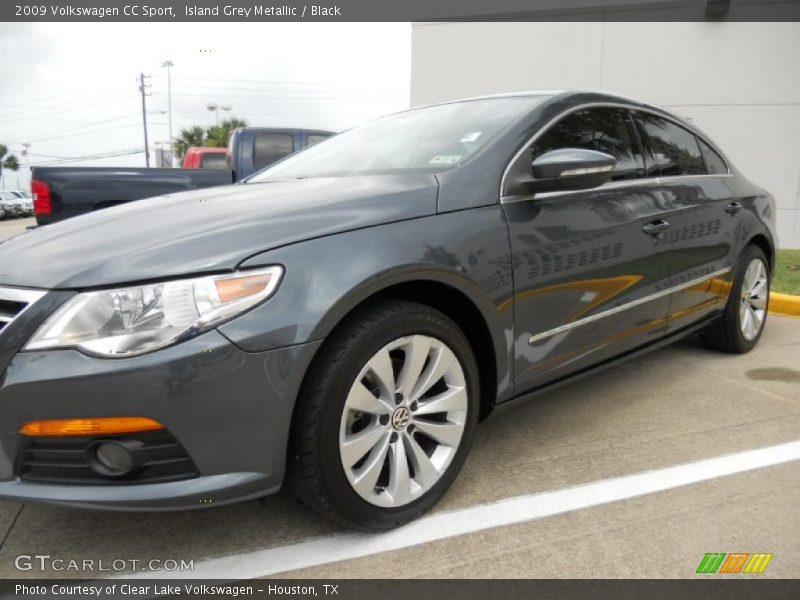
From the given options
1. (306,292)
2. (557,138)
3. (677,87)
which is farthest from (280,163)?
(677,87)

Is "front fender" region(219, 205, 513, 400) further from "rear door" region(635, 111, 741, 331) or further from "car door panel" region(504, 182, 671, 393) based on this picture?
"rear door" region(635, 111, 741, 331)

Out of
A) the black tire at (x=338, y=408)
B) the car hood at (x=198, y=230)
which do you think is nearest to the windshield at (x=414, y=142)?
the car hood at (x=198, y=230)

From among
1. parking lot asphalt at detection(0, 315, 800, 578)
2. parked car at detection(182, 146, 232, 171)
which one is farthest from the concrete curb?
parked car at detection(182, 146, 232, 171)

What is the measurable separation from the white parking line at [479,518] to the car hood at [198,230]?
92cm

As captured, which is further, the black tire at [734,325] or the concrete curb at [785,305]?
the concrete curb at [785,305]

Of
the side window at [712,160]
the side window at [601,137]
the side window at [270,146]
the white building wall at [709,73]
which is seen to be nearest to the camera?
the side window at [601,137]

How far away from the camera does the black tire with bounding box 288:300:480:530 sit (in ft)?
5.79

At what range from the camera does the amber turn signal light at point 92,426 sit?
1.59 meters

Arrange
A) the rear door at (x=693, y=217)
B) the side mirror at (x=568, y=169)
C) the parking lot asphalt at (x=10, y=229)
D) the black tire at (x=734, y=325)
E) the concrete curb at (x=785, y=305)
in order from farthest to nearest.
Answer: the parking lot asphalt at (x=10, y=229) → the concrete curb at (x=785, y=305) → the black tire at (x=734, y=325) → the rear door at (x=693, y=217) → the side mirror at (x=568, y=169)

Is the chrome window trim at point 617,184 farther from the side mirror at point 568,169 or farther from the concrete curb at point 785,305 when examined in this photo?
the concrete curb at point 785,305

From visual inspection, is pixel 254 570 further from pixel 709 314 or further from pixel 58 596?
pixel 709 314

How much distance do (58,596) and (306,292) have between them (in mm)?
1115

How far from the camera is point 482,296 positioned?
2.13 metres

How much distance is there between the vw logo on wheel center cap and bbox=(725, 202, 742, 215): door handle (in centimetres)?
243
